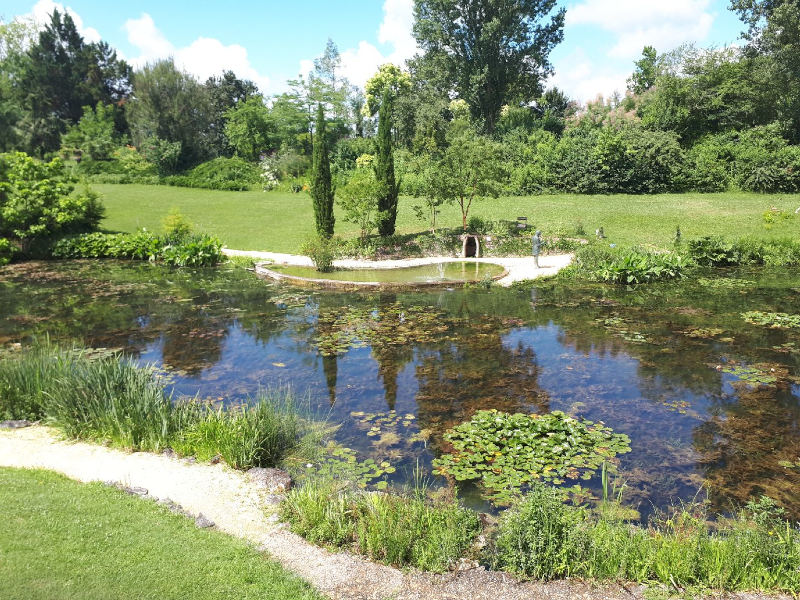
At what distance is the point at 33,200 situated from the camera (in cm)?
2011

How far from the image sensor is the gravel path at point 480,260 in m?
16.4

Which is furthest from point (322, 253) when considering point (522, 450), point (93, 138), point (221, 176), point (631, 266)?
point (93, 138)

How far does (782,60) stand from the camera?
27812 mm

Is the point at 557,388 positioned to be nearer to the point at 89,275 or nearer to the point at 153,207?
the point at 89,275

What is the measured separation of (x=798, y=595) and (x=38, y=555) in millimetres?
5435

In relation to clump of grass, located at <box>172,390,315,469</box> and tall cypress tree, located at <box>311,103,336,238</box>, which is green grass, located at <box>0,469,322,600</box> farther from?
tall cypress tree, located at <box>311,103,336,238</box>

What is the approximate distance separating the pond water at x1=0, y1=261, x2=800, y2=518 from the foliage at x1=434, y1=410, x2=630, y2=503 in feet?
0.86

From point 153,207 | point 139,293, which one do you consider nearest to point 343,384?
point 139,293

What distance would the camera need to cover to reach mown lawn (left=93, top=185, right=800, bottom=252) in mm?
19828

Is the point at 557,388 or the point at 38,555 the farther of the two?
the point at 557,388

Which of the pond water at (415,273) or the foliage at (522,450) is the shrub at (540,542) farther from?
the pond water at (415,273)

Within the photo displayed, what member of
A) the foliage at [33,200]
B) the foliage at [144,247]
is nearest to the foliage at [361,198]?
the foliage at [144,247]

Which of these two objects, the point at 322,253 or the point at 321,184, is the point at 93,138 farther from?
the point at 322,253

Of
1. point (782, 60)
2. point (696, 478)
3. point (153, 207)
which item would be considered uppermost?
point (782, 60)
